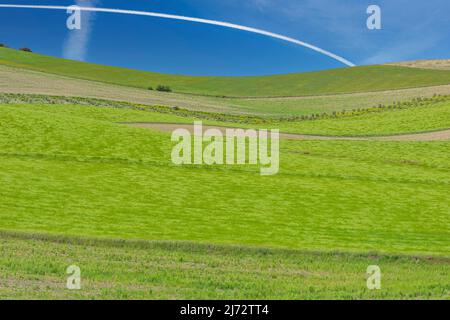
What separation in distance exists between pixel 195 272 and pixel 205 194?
43.1 feet

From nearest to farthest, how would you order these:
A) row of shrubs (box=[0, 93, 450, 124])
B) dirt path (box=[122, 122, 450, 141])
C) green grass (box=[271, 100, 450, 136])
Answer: dirt path (box=[122, 122, 450, 141]), green grass (box=[271, 100, 450, 136]), row of shrubs (box=[0, 93, 450, 124])

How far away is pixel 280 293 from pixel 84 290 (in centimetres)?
547

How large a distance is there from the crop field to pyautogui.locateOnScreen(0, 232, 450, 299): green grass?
59 mm

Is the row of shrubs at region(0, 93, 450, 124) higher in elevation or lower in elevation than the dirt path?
higher

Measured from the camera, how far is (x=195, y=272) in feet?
59.9

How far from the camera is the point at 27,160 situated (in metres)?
37.3

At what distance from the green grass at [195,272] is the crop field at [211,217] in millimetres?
59

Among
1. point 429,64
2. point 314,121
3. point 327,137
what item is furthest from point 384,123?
point 429,64

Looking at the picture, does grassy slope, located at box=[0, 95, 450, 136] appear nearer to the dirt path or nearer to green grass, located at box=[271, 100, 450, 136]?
green grass, located at box=[271, 100, 450, 136]

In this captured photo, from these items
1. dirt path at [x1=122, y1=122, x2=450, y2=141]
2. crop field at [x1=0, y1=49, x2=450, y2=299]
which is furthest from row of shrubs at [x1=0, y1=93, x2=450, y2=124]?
crop field at [x1=0, y1=49, x2=450, y2=299]

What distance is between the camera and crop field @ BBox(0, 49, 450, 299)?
16953 mm
